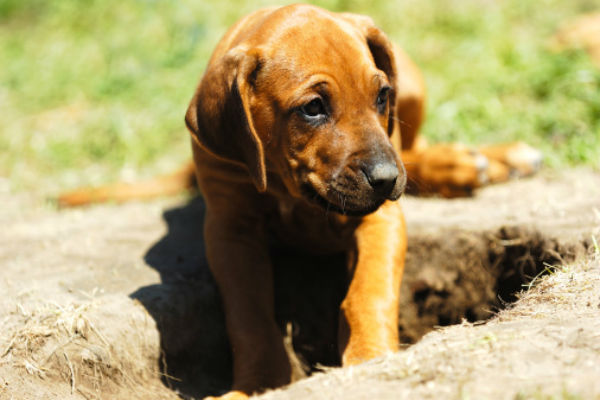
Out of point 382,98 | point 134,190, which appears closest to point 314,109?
point 382,98

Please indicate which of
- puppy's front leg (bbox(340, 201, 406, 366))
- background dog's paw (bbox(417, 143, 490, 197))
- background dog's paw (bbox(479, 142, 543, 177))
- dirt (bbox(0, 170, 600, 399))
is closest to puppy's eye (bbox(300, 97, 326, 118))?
puppy's front leg (bbox(340, 201, 406, 366))

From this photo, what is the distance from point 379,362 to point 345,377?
0.47 feet

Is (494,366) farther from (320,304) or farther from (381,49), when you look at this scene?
(320,304)

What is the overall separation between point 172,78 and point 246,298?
Result: 4.53 metres

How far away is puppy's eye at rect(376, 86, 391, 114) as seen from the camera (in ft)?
9.18

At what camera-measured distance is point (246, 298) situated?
296 centimetres

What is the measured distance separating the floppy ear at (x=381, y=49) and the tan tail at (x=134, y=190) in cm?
216

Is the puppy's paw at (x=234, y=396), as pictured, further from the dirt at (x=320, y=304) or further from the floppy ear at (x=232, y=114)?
the floppy ear at (x=232, y=114)

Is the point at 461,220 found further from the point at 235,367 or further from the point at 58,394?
the point at 58,394

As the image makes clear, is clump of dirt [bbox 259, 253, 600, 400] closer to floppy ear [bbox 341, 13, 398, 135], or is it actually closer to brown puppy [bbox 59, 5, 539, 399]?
brown puppy [bbox 59, 5, 539, 399]

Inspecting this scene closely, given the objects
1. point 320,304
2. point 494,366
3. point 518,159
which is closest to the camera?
point 494,366

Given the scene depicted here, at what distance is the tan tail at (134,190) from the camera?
484 centimetres

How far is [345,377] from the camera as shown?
6.77 feet

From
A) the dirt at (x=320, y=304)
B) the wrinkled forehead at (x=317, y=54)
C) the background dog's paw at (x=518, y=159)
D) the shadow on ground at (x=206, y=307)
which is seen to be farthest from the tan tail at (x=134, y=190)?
the wrinkled forehead at (x=317, y=54)
